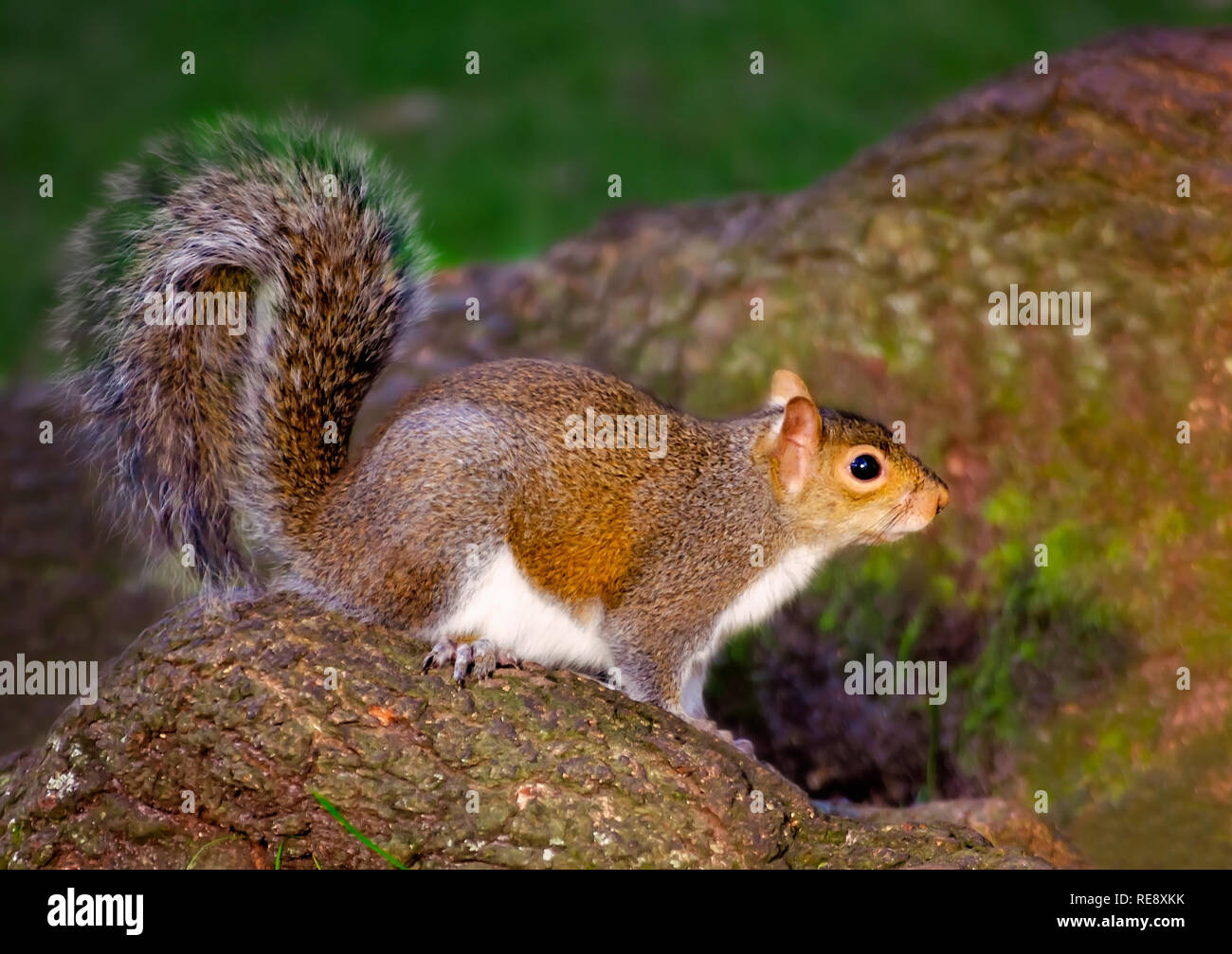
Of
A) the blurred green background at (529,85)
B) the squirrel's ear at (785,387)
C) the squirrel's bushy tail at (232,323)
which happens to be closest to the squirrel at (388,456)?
the squirrel's bushy tail at (232,323)

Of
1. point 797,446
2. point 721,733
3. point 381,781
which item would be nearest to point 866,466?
point 797,446

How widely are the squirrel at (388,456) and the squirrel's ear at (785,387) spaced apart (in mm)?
141

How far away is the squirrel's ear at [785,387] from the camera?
3.79 meters

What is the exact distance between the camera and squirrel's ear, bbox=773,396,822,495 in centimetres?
364

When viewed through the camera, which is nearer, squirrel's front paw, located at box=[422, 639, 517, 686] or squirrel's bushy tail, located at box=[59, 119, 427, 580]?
squirrel's front paw, located at box=[422, 639, 517, 686]

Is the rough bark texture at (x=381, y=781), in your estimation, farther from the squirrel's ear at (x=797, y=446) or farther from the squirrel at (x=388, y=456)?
the squirrel's ear at (x=797, y=446)

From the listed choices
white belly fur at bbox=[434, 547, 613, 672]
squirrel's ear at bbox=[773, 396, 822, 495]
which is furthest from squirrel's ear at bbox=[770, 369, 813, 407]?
white belly fur at bbox=[434, 547, 613, 672]

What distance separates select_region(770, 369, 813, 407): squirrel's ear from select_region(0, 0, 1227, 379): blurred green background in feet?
14.9

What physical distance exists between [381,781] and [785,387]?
1666 millimetres

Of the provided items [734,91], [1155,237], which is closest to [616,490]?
[1155,237]

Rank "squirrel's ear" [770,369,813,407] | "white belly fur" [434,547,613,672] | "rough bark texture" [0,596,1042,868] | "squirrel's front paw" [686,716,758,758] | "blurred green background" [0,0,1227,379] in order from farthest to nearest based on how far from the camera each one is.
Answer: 1. "blurred green background" [0,0,1227,379]
2. "squirrel's ear" [770,369,813,407]
3. "squirrel's front paw" [686,716,758,758]
4. "white belly fur" [434,547,613,672]
5. "rough bark texture" [0,596,1042,868]

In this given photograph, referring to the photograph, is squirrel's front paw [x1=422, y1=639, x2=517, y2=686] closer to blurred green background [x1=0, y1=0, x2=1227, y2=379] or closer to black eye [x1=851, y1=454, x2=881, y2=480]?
black eye [x1=851, y1=454, x2=881, y2=480]

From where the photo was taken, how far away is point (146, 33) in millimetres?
9766

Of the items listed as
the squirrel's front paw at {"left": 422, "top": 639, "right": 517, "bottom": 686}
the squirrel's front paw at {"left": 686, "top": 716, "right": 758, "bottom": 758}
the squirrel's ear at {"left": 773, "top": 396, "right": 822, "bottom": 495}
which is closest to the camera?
the squirrel's front paw at {"left": 422, "top": 639, "right": 517, "bottom": 686}
